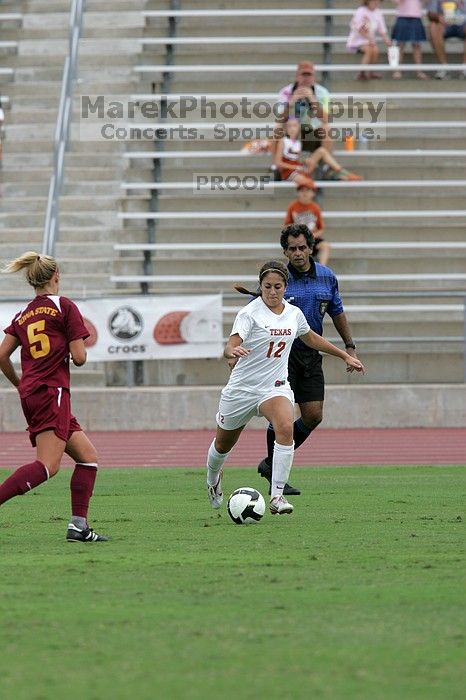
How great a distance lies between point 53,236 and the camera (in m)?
21.1

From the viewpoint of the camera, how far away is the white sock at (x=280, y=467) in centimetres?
1003

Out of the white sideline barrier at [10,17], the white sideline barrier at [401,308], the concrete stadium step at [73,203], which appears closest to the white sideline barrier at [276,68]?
the concrete stadium step at [73,203]

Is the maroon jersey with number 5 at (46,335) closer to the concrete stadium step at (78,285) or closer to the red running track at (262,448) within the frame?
the red running track at (262,448)

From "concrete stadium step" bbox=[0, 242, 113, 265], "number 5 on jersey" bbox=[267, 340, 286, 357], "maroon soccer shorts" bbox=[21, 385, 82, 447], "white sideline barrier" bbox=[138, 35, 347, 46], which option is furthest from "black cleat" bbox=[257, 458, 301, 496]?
"white sideline barrier" bbox=[138, 35, 347, 46]

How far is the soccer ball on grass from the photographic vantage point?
31.3 feet

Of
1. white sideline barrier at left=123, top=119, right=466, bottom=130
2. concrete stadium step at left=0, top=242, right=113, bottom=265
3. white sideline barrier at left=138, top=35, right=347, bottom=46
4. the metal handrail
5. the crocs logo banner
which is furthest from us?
white sideline barrier at left=138, top=35, right=347, bottom=46

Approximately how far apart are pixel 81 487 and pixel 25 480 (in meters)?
0.36

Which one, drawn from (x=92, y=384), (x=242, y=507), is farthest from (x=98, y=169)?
(x=242, y=507)

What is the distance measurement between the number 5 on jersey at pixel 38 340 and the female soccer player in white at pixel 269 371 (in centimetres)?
180

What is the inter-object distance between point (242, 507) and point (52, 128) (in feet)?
54.3

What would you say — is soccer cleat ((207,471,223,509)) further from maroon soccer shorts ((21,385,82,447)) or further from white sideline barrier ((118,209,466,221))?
white sideline barrier ((118,209,466,221))

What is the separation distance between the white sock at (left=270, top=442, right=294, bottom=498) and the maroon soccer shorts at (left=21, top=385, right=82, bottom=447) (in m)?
2.02

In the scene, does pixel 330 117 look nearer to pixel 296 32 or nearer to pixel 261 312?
pixel 296 32

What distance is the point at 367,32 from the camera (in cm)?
2434
